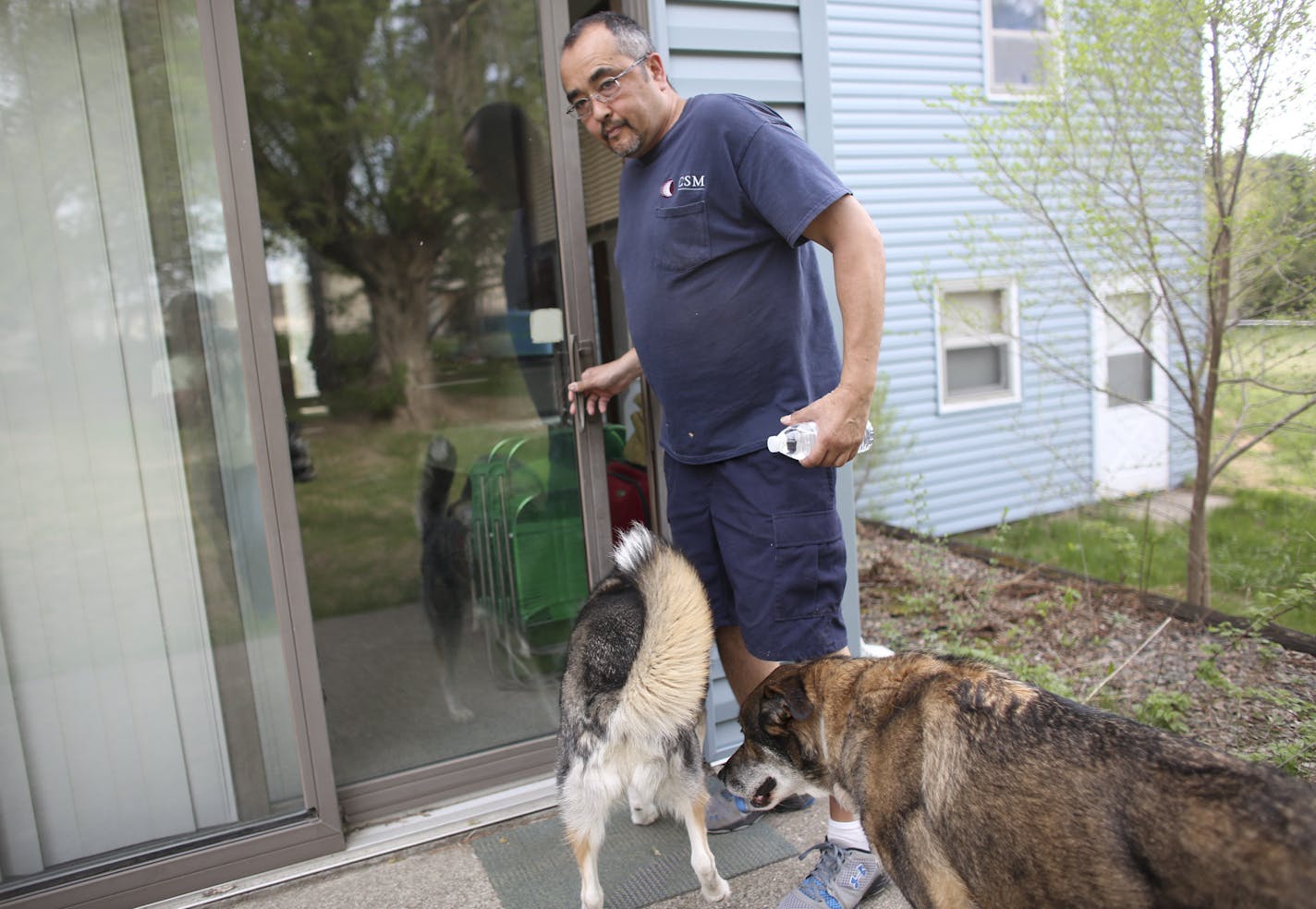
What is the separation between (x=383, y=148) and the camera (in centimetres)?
784

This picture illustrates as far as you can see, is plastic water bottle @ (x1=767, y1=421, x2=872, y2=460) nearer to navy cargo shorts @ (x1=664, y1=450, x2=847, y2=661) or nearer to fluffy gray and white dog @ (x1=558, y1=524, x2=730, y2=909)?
navy cargo shorts @ (x1=664, y1=450, x2=847, y2=661)

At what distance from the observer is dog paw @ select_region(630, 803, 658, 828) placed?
2615 mm

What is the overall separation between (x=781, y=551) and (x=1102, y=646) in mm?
2534

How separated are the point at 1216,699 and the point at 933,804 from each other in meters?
2.07

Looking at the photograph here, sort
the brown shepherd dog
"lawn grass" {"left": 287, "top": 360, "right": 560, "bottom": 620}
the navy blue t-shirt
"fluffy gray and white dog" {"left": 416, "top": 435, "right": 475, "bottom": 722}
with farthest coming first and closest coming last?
"lawn grass" {"left": 287, "top": 360, "right": 560, "bottom": 620} < "fluffy gray and white dog" {"left": 416, "top": 435, "right": 475, "bottom": 722} < the navy blue t-shirt < the brown shepherd dog

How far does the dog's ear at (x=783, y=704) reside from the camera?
191 cm

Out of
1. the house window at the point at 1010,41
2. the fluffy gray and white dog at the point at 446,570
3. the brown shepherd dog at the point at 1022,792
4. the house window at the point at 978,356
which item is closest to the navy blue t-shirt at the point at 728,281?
the brown shepherd dog at the point at 1022,792

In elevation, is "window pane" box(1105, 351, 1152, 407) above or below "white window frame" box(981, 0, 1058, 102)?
below

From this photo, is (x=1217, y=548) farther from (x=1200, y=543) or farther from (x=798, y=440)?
(x=798, y=440)

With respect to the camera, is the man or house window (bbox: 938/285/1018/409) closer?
the man

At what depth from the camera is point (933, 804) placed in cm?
164

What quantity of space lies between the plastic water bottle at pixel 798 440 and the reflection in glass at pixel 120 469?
1.61 meters

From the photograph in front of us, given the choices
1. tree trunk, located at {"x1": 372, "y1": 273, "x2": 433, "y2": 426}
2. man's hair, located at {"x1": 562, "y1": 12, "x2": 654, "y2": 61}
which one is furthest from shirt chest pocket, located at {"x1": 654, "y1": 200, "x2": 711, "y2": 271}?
tree trunk, located at {"x1": 372, "y1": 273, "x2": 433, "y2": 426}

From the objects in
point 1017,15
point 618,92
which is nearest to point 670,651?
point 618,92
